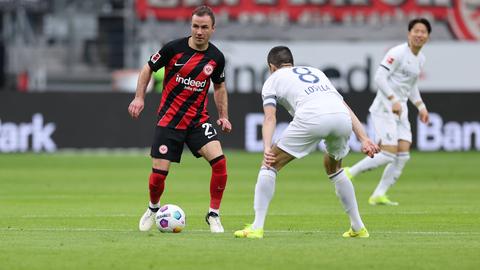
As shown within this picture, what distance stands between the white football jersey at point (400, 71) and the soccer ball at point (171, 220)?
18.3 ft

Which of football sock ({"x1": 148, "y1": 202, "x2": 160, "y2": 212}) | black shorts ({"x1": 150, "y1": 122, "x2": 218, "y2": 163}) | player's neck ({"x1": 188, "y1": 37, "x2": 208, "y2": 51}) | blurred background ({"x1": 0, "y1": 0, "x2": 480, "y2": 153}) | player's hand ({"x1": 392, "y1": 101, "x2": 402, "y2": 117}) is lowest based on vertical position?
blurred background ({"x1": 0, "y1": 0, "x2": 480, "y2": 153})

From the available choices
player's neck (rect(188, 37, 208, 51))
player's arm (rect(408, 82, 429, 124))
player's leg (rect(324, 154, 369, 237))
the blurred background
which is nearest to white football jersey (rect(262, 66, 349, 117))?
player's leg (rect(324, 154, 369, 237))

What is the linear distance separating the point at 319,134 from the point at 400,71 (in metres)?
6.07

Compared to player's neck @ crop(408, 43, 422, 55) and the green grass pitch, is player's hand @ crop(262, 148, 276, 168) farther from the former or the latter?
player's neck @ crop(408, 43, 422, 55)

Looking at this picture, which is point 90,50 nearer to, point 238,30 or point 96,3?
point 96,3

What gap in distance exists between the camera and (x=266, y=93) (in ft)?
36.7

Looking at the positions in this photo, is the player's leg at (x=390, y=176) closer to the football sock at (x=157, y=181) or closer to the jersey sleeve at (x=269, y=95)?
the football sock at (x=157, y=181)

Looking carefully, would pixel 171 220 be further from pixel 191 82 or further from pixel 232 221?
pixel 232 221

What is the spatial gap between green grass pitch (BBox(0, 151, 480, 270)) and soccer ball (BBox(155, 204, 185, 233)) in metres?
0.14

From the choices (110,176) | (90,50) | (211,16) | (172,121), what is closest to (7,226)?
(172,121)

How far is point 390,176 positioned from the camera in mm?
16875

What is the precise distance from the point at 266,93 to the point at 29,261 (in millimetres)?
2750

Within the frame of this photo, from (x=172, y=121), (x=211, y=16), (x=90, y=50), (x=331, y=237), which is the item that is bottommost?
(x=90, y=50)

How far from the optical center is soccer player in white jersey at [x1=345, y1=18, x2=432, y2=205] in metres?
16.7
